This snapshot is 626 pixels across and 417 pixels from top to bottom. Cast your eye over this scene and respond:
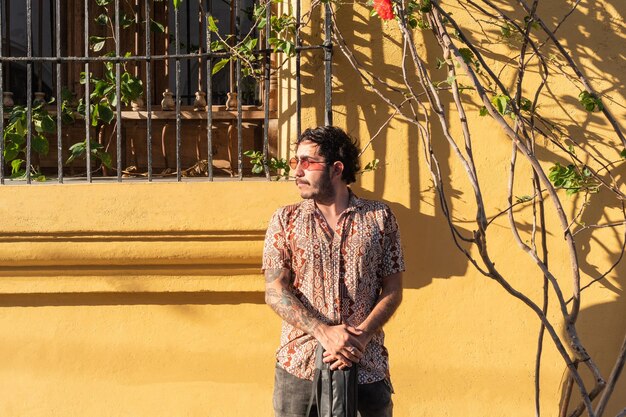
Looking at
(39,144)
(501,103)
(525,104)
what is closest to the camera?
(501,103)

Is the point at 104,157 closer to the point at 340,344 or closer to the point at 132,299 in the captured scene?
the point at 132,299

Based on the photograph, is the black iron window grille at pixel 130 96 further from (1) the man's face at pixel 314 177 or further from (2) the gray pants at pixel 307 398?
(2) the gray pants at pixel 307 398

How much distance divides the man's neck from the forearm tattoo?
0.32 m

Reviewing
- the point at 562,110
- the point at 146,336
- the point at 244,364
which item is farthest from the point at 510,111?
the point at 146,336

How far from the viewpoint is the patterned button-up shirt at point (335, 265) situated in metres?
3.55

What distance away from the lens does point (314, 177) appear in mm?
3650

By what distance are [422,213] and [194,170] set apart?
1387mm

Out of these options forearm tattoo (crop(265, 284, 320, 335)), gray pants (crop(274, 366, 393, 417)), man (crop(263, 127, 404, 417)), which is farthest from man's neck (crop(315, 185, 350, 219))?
gray pants (crop(274, 366, 393, 417))

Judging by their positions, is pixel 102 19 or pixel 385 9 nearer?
pixel 385 9

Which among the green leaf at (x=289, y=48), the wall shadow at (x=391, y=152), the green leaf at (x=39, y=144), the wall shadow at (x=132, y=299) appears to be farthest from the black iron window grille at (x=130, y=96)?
the wall shadow at (x=132, y=299)

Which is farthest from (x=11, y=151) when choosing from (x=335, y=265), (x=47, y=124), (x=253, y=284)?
(x=335, y=265)

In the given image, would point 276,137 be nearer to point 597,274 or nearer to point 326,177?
point 326,177

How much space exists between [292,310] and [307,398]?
12.7 inches

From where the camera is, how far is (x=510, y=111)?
4.12 metres
